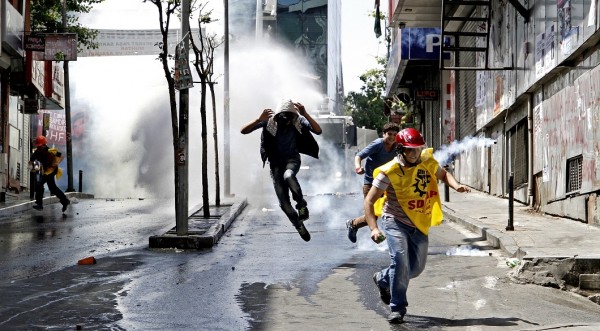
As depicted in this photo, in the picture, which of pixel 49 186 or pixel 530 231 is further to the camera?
pixel 49 186

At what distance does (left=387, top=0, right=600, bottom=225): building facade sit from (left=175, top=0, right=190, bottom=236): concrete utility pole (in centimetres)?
564

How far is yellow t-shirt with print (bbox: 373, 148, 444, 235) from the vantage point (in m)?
7.91

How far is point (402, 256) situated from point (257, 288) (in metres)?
2.08

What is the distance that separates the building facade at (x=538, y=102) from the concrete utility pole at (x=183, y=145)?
222 inches

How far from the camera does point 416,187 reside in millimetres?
7957

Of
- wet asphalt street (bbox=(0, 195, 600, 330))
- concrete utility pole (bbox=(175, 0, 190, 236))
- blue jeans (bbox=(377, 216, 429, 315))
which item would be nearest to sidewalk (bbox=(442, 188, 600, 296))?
wet asphalt street (bbox=(0, 195, 600, 330))

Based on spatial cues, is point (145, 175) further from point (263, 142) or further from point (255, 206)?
point (263, 142)

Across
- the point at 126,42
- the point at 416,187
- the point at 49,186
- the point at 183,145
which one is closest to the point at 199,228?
the point at 183,145

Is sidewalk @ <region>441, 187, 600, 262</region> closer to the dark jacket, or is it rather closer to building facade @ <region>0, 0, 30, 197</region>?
the dark jacket

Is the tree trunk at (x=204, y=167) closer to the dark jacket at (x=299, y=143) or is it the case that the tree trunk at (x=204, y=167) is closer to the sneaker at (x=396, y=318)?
the dark jacket at (x=299, y=143)

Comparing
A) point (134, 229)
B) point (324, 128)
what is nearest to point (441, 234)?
point (134, 229)

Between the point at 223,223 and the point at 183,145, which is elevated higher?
the point at 183,145

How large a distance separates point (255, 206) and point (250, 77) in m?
19.3

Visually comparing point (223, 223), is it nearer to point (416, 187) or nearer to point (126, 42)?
point (416, 187)
